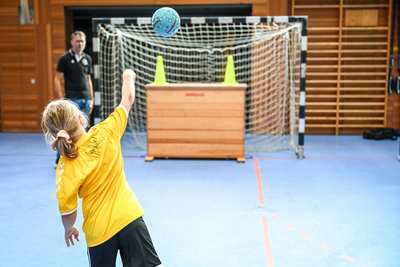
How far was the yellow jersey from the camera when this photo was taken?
188 centimetres

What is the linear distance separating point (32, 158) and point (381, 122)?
7.38 m

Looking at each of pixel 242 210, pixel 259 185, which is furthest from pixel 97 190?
pixel 259 185

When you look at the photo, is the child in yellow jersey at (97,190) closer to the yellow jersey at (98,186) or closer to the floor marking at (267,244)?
the yellow jersey at (98,186)

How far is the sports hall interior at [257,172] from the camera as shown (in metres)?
3.26

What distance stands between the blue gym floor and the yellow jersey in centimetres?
116

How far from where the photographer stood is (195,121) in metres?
6.46

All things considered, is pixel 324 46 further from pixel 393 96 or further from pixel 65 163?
pixel 65 163

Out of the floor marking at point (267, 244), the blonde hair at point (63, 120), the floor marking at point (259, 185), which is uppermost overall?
the blonde hair at point (63, 120)

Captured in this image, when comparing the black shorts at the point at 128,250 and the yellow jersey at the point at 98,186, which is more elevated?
the yellow jersey at the point at 98,186

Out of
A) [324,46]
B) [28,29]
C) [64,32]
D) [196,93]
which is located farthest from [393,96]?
[28,29]

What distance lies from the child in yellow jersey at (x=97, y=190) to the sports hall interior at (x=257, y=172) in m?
1.11

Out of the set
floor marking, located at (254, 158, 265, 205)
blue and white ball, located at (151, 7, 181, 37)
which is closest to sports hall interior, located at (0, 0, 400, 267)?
floor marking, located at (254, 158, 265, 205)

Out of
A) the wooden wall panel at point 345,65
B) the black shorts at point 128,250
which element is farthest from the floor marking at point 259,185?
the wooden wall panel at point 345,65

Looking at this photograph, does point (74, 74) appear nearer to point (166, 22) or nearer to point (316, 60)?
point (166, 22)
